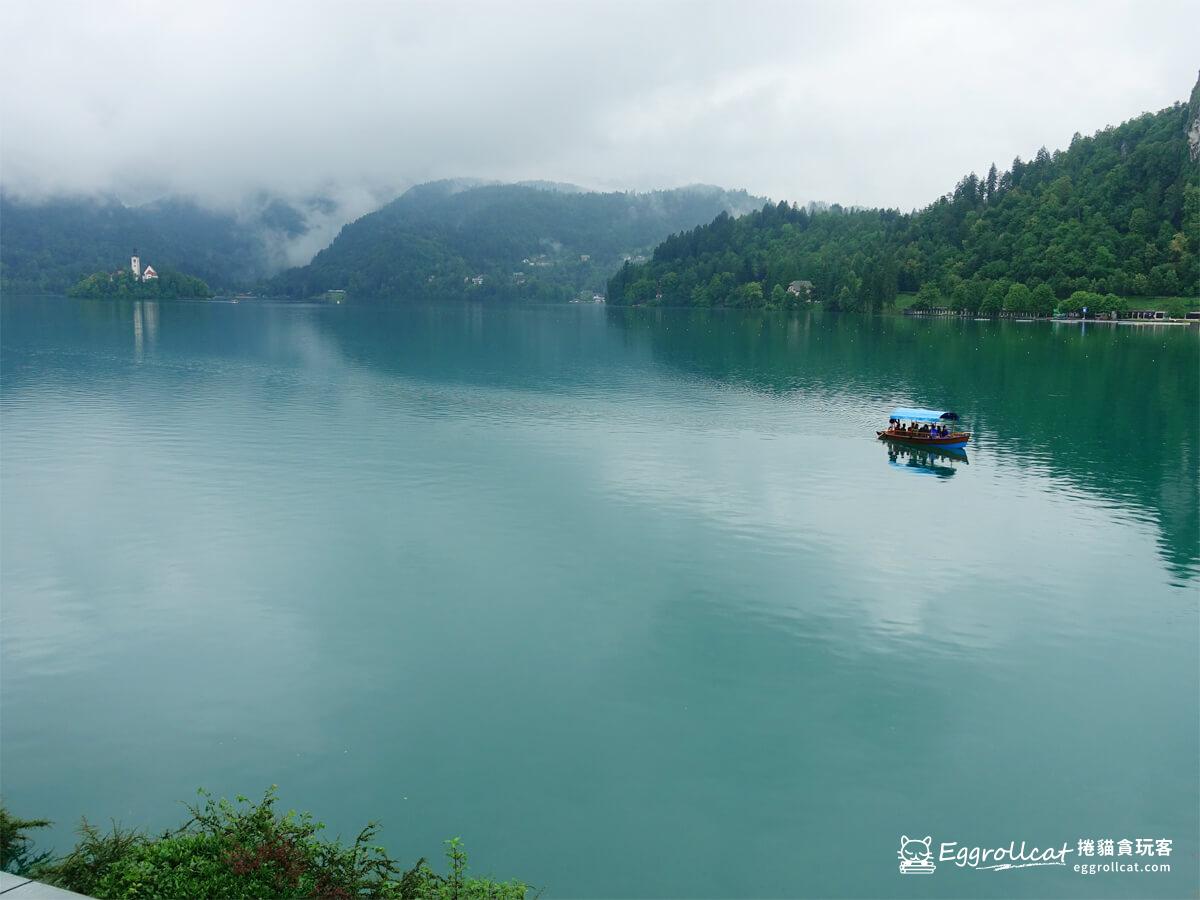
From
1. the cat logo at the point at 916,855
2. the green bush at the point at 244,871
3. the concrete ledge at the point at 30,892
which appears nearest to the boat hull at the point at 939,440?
the cat logo at the point at 916,855

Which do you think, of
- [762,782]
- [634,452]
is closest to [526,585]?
[762,782]

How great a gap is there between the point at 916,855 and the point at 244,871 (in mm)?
13690

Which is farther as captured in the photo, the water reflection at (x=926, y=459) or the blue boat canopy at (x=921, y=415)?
the blue boat canopy at (x=921, y=415)

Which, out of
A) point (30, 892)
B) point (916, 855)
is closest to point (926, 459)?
point (916, 855)

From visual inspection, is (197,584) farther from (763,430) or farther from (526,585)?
(763,430)

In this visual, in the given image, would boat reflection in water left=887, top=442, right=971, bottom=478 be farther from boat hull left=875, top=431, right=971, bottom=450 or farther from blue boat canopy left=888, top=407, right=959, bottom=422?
blue boat canopy left=888, top=407, right=959, bottom=422

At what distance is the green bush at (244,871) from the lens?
14.5 metres

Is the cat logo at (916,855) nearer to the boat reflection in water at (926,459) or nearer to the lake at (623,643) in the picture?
the lake at (623,643)

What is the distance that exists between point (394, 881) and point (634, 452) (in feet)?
146

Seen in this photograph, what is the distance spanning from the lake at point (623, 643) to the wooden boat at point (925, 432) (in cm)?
193

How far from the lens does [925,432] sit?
60.8 meters

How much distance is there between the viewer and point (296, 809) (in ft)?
66.3

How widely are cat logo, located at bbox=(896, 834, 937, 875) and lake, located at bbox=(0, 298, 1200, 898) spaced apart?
30cm

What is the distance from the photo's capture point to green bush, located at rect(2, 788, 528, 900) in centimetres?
1455
